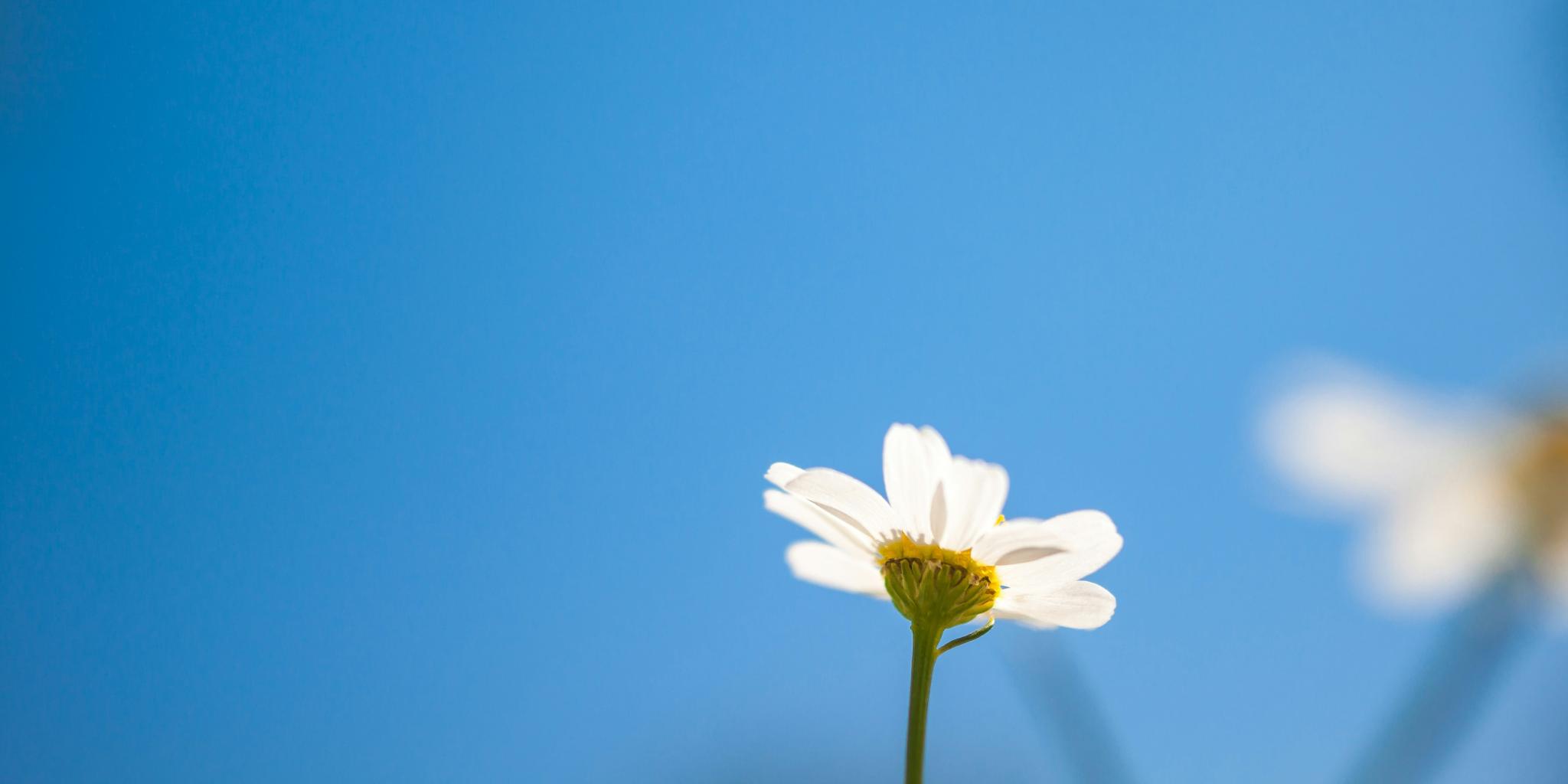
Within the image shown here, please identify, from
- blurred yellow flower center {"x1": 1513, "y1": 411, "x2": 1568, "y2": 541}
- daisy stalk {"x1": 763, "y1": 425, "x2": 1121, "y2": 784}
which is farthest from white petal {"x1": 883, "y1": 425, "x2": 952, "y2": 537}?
blurred yellow flower center {"x1": 1513, "y1": 411, "x2": 1568, "y2": 541}

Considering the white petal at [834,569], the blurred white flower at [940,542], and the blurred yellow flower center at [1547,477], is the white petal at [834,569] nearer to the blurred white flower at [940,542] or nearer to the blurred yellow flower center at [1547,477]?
the blurred white flower at [940,542]

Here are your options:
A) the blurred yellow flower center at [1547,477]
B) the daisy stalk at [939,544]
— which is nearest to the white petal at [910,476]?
the daisy stalk at [939,544]

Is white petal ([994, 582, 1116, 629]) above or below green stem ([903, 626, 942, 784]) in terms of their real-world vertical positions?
above

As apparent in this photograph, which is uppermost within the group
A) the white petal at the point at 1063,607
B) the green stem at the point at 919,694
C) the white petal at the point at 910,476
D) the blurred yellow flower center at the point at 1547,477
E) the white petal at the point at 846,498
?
the blurred yellow flower center at the point at 1547,477

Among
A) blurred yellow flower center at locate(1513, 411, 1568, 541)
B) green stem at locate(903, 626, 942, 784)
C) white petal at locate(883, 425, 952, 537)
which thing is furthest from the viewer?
blurred yellow flower center at locate(1513, 411, 1568, 541)

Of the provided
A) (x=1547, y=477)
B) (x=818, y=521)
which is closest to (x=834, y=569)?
(x=818, y=521)

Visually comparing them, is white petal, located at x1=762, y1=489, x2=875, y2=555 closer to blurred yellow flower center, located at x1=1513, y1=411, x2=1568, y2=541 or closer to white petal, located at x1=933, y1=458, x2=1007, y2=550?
white petal, located at x1=933, y1=458, x2=1007, y2=550

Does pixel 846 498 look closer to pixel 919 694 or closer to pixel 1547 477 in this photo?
pixel 919 694
